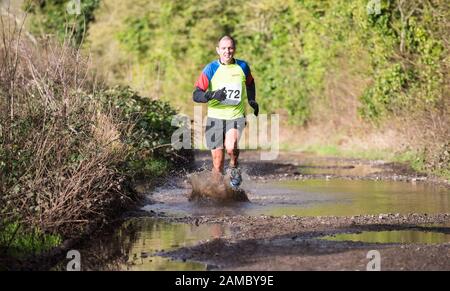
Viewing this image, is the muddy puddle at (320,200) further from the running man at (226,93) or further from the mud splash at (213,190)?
the running man at (226,93)

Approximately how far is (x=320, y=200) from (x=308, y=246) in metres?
5.17

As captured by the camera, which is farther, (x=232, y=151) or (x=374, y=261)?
(x=232, y=151)

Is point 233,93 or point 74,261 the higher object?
point 233,93

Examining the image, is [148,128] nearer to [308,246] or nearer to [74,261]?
[308,246]

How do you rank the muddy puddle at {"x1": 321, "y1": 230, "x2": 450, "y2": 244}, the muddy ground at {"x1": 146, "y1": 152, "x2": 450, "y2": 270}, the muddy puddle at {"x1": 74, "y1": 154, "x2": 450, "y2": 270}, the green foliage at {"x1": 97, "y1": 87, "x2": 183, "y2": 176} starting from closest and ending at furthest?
the muddy ground at {"x1": 146, "y1": 152, "x2": 450, "y2": 270}
the muddy puddle at {"x1": 74, "y1": 154, "x2": 450, "y2": 270}
the muddy puddle at {"x1": 321, "y1": 230, "x2": 450, "y2": 244}
the green foliage at {"x1": 97, "y1": 87, "x2": 183, "y2": 176}

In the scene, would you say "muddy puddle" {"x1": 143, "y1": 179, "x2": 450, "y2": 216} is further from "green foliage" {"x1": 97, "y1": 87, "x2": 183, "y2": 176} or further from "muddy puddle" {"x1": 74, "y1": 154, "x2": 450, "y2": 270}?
"green foliage" {"x1": 97, "y1": 87, "x2": 183, "y2": 176}

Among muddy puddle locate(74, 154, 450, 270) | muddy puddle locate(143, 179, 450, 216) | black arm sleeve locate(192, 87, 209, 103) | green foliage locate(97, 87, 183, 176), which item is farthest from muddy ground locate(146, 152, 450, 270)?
green foliage locate(97, 87, 183, 176)

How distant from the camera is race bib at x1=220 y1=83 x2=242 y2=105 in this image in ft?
48.6

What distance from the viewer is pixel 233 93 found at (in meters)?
14.8

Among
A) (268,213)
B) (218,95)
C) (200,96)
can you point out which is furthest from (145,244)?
(200,96)

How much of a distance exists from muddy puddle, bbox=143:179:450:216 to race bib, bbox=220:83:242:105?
4.99 feet

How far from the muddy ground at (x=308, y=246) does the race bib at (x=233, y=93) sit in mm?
2345
